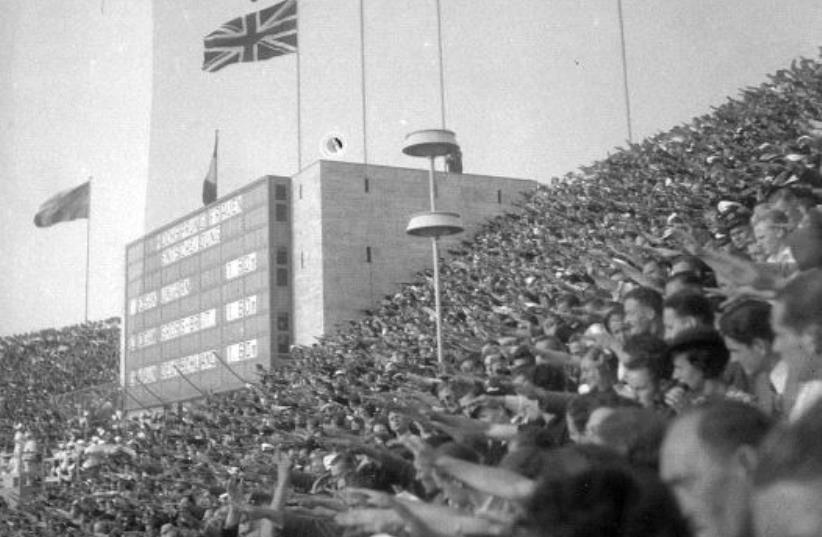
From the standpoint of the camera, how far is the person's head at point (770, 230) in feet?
17.2

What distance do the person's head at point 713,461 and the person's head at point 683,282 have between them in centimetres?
252

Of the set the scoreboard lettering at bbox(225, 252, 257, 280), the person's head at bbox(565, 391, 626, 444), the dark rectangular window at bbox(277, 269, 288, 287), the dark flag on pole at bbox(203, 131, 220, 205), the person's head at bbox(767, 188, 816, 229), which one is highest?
the dark flag on pole at bbox(203, 131, 220, 205)

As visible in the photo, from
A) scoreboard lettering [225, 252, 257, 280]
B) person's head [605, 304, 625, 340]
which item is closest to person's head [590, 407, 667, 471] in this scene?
person's head [605, 304, 625, 340]

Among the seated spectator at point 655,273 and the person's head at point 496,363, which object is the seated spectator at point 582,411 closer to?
the seated spectator at point 655,273

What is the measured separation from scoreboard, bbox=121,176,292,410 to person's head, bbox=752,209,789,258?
2041 cm

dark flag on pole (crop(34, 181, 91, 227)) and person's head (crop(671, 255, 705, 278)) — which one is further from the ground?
dark flag on pole (crop(34, 181, 91, 227))

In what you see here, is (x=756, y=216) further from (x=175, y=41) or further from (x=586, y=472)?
(x=175, y=41)

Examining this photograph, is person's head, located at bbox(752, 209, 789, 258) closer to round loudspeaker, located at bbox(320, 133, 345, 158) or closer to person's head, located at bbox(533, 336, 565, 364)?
person's head, located at bbox(533, 336, 565, 364)

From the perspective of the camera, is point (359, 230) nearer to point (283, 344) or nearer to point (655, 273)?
point (283, 344)

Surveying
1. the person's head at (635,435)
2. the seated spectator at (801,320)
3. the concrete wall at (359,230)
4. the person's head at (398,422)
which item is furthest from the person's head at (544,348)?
the concrete wall at (359,230)

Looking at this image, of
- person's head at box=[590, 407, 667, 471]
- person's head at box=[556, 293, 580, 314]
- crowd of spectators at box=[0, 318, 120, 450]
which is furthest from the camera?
crowd of spectators at box=[0, 318, 120, 450]

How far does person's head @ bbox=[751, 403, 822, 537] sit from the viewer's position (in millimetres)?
1472

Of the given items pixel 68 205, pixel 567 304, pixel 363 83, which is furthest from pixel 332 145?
pixel 567 304

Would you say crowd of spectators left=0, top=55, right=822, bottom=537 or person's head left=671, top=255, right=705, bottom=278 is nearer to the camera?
crowd of spectators left=0, top=55, right=822, bottom=537
